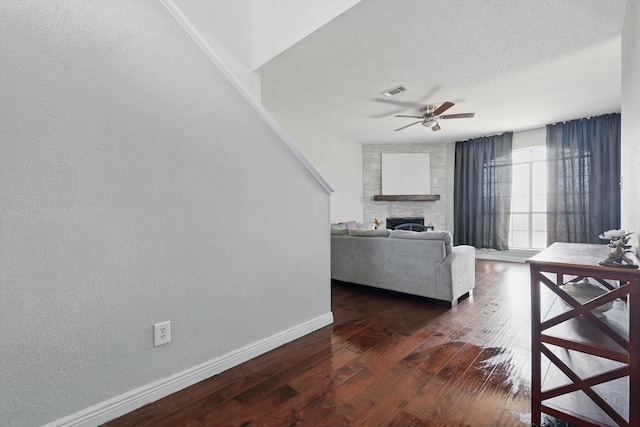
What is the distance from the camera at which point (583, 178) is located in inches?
200

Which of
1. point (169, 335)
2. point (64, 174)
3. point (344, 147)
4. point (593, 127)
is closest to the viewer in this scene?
point (64, 174)

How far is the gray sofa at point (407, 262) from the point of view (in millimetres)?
3098

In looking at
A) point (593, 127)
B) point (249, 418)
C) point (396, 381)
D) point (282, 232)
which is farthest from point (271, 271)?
point (593, 127)

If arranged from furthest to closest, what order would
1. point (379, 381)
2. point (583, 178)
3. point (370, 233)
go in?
point (583, 178)
point (370, 233)
point (379, 381)

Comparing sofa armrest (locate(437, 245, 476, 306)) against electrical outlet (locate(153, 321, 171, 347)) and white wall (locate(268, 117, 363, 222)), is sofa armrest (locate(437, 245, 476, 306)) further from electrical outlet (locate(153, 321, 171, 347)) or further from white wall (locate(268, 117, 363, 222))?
white wall (locate(268, 117, 363, 222))

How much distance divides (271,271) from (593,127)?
590 cm

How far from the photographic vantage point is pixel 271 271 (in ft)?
7.06

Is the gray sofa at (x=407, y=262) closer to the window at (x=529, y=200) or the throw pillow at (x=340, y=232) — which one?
the throw pillow at (x=340, y=232)

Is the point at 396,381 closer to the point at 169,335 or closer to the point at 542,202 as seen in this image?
the point at 169,335

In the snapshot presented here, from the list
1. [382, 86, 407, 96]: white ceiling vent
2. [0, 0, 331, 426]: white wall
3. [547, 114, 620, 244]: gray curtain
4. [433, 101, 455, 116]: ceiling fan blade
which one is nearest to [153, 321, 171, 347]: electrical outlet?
[0, 0, 331, 426]: white wall

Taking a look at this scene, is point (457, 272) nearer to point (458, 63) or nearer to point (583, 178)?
point (458, 63)

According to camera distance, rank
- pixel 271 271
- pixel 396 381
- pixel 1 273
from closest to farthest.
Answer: pixel 1 273, pixel 396 381, pixel 271 271

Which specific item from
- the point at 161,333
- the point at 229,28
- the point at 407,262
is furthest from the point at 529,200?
the point at 161,333

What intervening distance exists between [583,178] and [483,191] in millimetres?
1580
